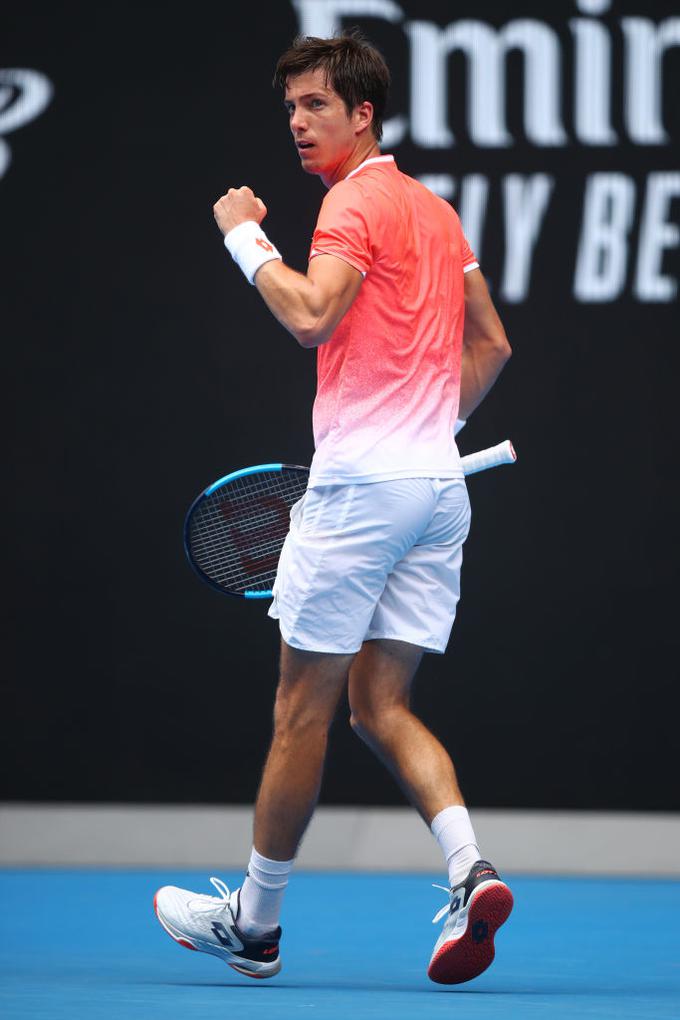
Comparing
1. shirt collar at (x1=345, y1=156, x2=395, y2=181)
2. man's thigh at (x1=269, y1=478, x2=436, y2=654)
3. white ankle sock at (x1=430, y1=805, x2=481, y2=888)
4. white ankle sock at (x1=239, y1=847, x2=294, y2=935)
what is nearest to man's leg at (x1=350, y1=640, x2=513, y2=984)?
white ankle sock at (x1=430, y1=805, x2=481, y2=888)

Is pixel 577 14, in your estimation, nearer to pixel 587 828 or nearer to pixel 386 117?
pixel 386 117

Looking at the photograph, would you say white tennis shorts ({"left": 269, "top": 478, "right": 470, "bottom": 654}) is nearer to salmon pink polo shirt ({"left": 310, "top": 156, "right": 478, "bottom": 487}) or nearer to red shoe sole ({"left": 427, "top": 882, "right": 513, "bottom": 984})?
salmon pink polo shirt ({"left": 310, "top": 156, "right": 478, "bottom": 487})

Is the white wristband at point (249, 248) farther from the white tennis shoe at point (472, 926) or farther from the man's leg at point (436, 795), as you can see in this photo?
the white tennis shoe at point (472, 926)

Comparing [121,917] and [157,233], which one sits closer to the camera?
[121,917]

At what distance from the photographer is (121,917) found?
372cm

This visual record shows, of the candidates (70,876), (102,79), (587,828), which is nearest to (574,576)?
(587,828)

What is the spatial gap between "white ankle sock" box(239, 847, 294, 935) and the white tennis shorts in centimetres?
38

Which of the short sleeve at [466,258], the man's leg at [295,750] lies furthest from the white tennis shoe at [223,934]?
the short sleeve at [466,258]

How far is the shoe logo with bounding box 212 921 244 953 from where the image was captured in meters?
2.84

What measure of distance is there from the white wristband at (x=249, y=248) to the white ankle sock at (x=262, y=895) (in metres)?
0.98

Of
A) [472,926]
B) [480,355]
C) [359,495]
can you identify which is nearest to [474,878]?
[472,926]

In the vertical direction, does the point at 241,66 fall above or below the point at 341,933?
above

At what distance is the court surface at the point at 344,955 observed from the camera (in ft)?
8.32

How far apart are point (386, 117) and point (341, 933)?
206 cm
